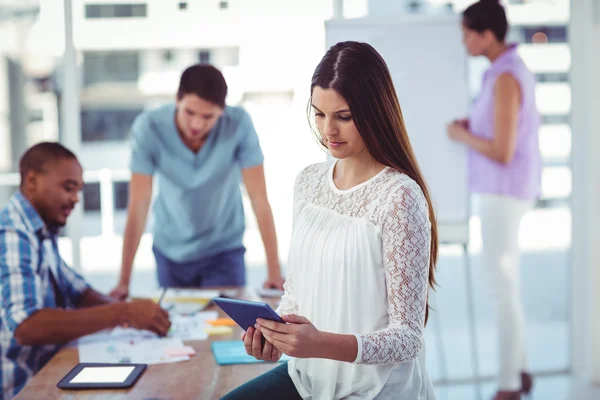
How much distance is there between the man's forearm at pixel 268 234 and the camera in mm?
2547

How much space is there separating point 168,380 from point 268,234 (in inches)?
43.6

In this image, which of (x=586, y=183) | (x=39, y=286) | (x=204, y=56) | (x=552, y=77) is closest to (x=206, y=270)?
(x=39, y=286)

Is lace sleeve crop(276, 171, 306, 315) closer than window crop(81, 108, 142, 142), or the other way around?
lace sleeve crop(276, 171, 306, 315)

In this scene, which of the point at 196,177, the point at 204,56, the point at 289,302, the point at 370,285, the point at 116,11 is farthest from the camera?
the point at 204,56

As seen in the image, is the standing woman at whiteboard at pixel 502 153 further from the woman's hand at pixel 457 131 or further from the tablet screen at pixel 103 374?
the tablet screen at pixel 103 374

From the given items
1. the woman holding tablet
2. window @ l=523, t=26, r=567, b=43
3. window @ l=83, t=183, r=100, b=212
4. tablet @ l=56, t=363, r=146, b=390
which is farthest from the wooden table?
window @ l=523, t=26, r=567, b=43

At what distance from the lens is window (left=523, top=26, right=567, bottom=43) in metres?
3.81

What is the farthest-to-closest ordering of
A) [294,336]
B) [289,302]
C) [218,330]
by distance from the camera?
[218,330] → [289,302] → [294,336]

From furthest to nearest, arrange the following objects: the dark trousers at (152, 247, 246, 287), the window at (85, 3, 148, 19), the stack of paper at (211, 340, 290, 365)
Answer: the window at (85, 3, 148, 19) → the dark trousers at (152, 247, 246, 287) → the stack of paper at (211, 340, 290, 365)

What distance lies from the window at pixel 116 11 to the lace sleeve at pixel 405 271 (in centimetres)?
250

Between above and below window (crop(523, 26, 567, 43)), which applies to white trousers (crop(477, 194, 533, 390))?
below

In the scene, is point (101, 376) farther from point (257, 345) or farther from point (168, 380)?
point (257, 345)

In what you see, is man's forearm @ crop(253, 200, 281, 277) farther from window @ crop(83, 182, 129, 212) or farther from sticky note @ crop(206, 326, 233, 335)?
window @ crop(83, 182, 129, 212)

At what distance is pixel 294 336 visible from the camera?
118 centimetres
